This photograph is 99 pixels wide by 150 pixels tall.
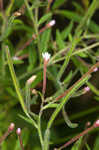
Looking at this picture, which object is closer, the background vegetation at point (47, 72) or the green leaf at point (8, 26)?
the green leaf at point (8, 26)

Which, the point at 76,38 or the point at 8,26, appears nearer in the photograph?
the point at 8,26

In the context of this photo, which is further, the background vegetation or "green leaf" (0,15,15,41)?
the background vegetation

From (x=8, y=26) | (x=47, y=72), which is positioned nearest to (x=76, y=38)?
(x=47, y=72)

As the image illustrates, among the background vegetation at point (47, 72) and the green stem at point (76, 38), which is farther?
the background vegetation at point (47, 72)

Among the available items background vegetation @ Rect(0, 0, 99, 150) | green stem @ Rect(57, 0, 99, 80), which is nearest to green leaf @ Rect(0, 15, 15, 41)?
background vegetation @ Rect(0, 0, 99, 150)

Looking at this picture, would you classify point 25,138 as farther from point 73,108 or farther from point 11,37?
point 11,37

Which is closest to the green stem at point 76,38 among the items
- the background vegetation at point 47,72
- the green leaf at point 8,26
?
the background vegetation at point 47,72

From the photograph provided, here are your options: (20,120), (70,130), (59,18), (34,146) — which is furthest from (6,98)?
(59,18)

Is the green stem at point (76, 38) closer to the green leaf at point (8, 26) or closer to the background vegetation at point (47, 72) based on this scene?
the background vegetation at point (47, 72)

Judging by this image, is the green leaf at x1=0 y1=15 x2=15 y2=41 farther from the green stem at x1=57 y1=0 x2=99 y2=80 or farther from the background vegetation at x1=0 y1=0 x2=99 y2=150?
the green stem at x1=57 y1=0 x2=99 y2=80

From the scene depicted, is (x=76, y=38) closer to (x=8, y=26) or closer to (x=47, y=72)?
(x=47, y=72)

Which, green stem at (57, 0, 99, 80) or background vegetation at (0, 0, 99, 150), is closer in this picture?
green stem at (57, 0, 99, 80)
